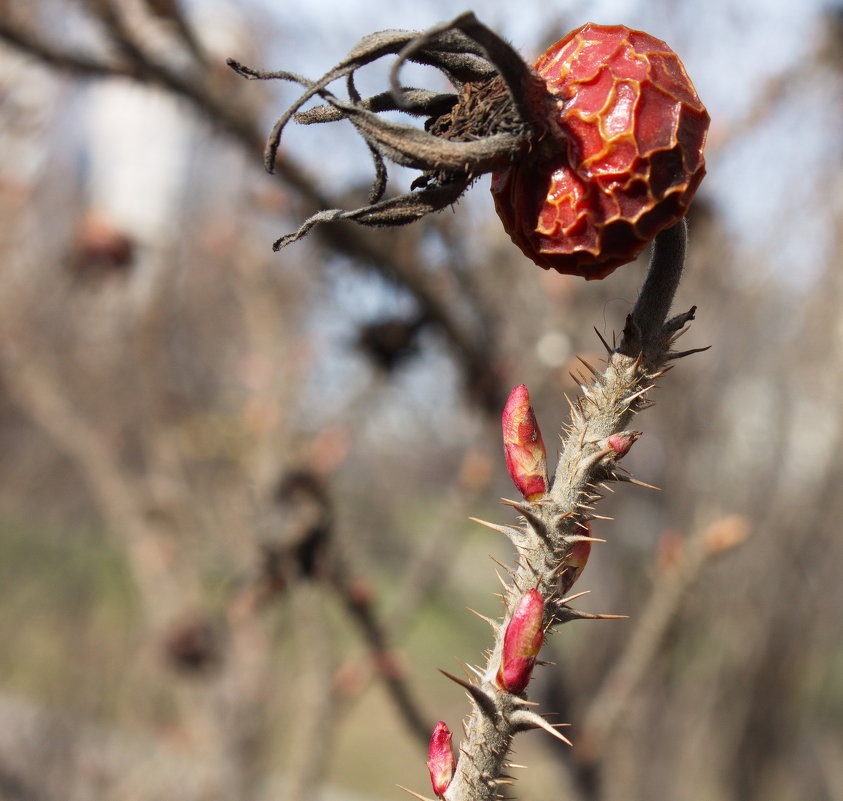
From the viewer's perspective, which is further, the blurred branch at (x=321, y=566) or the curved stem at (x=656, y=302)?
the blurred branch at (x=321, y=566)

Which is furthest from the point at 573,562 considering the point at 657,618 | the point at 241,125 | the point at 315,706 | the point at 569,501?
the point at 315,706

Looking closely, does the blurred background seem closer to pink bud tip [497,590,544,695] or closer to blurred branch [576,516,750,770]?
blurred branch [576,516,750,770]

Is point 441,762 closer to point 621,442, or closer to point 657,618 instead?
point 621,442

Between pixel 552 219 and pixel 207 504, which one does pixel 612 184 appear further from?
pixel 207 504

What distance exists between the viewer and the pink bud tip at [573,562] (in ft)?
2.65

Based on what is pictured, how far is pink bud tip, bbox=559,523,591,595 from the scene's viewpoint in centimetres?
81

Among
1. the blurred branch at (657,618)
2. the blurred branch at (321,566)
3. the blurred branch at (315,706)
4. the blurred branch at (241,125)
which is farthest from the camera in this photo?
the blurred branch at (315,706)

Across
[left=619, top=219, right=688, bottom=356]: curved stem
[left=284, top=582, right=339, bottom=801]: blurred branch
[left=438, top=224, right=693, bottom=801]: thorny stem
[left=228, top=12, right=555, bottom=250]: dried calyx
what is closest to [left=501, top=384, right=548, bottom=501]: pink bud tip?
[left=438, top=224, right=693, bottom=801]: thorny stem

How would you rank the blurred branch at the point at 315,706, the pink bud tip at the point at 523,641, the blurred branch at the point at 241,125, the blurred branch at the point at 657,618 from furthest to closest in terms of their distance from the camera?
the blurred branch at the point at 315,706
the blurred branch at the point at 241,125
the blurred branch at the point at 657,618
the pink bud tip at the point at 523,641

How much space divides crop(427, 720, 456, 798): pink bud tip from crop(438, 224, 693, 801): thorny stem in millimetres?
12

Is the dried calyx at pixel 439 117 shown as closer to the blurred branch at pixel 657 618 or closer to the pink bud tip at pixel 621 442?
the pink bud tip at pixel 621 442

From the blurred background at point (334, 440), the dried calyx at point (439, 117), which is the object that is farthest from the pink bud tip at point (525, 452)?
the blurred background at point (334, 440)

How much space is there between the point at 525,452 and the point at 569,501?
68mm

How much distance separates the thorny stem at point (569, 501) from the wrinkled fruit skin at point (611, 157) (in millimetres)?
50
